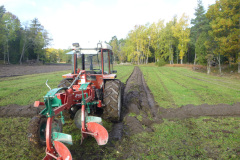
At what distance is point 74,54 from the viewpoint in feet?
18.0

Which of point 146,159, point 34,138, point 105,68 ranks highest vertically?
point 105,68

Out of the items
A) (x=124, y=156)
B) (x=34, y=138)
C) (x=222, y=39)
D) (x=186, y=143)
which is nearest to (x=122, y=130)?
(x=124, y=156)

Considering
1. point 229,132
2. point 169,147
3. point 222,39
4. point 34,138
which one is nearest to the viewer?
point 34,138

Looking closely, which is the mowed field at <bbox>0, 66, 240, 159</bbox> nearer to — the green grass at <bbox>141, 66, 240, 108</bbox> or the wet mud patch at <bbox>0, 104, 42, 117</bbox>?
the wet mud patch at <bbox>0, 104, 42, 117</bbox>

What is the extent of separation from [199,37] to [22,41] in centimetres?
4120

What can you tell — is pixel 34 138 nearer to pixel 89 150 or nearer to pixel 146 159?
pixel 89 150

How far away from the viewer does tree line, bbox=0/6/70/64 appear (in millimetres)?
37844

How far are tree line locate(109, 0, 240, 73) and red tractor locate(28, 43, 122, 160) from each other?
698 inches

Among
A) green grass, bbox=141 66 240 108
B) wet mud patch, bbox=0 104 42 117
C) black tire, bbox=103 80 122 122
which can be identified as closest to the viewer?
black tire, bbox=103 80 122 122

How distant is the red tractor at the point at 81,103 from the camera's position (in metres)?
2.78

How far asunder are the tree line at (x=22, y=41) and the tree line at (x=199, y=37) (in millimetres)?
24635

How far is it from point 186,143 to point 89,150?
214cm

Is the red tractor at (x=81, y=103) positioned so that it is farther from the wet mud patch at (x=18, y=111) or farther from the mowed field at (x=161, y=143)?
the wet mud patch at (x=18, y=111)

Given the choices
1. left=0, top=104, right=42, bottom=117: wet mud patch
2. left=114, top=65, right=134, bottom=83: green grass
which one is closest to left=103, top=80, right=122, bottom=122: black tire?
left=0, top=104, right=42, bottom=117: wet mud patch
